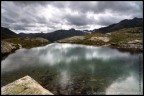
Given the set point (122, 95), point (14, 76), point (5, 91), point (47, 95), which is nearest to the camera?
point (47, 95)

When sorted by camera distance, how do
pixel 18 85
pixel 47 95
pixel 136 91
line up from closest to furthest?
pixel 47 95 → pixel 18 85 → pixel 136 91

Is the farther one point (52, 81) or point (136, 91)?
point (52, 81)

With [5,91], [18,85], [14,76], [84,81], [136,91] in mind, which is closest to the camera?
[5,91]

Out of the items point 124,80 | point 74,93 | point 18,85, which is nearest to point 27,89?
point 18,85

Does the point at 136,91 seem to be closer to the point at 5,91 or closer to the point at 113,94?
the point at 113,94

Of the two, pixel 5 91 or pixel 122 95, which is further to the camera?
pixel 122 95

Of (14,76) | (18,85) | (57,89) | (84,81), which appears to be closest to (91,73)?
(84,81)

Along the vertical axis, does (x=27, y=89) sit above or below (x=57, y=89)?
above

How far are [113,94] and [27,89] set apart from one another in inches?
867

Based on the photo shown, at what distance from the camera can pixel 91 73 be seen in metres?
58.1

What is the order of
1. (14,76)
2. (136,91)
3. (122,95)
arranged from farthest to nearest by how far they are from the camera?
(14,76) < (136,91) < (122,95)

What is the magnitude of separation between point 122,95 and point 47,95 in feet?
71.8

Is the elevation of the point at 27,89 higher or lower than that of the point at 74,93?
higher

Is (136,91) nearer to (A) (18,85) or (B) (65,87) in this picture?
(B) (65,87)
